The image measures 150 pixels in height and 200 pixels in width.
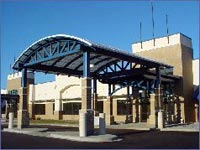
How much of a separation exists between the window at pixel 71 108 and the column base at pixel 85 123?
3106cm

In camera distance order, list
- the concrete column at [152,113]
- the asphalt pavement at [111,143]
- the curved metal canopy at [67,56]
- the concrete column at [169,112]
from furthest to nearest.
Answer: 1. the concrete column at [169,112]
2. the concrete column at [152,113]
3. the curved metal canopy at [67,56]
4. the asphalt pavement at [111,143]

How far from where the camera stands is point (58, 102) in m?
57.3

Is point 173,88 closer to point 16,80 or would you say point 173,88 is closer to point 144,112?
point 144,112

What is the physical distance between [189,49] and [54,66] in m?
20.2

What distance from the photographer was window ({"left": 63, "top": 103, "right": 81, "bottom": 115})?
54562 millimetres

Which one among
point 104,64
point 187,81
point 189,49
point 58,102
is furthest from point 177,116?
point 58,102

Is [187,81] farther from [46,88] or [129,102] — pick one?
[46,88]

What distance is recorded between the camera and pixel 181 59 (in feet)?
136

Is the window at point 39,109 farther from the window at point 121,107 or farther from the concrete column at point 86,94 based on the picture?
the concrete column at point 86,94

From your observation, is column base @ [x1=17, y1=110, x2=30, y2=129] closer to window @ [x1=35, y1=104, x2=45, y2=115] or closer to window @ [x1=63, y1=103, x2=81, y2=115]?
window @ [x1=63, y1=103, x2=81, y2=115]

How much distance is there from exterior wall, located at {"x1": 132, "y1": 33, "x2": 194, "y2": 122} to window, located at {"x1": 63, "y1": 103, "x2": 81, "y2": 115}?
16.6 meters

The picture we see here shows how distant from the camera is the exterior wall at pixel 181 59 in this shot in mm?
40906

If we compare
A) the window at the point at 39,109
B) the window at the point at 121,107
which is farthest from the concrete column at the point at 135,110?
the window at the point at 39,109

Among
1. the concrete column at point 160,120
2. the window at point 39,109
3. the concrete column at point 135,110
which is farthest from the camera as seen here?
the window at point 39,109
